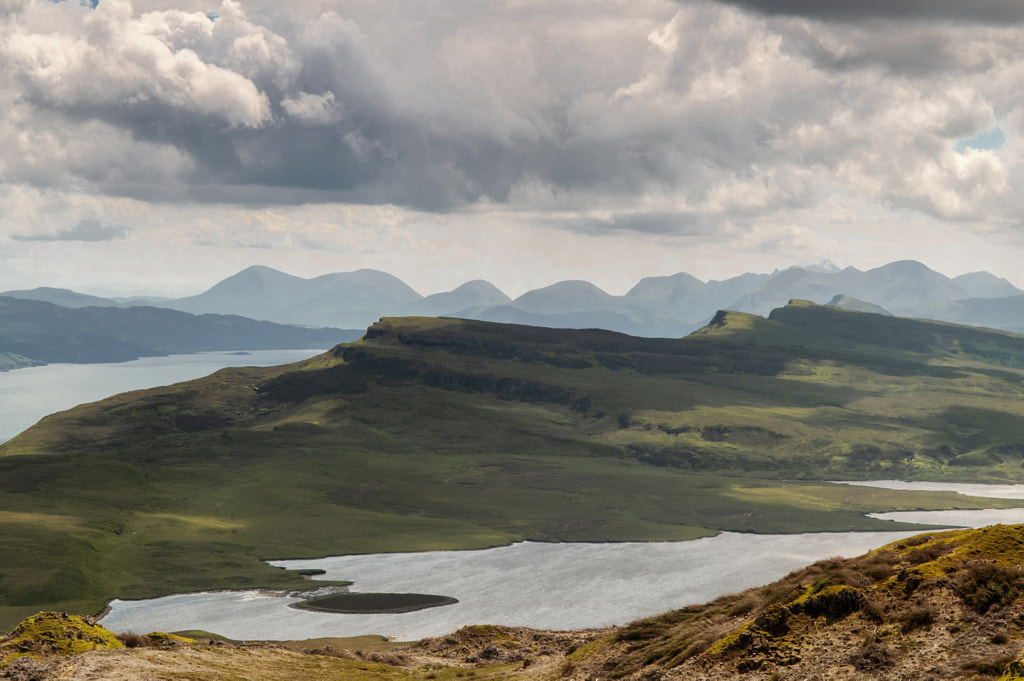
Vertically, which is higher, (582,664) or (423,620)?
(582,664)

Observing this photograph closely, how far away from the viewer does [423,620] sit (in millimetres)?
194625

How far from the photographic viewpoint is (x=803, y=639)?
133 feet

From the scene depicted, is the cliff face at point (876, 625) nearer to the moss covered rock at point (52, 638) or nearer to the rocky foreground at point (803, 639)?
the rocky foreground at point (803, 639)

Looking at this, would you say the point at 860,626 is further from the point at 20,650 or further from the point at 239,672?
the point at 20,650

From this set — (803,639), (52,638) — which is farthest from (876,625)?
(52,638)

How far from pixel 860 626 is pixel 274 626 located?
166 metres

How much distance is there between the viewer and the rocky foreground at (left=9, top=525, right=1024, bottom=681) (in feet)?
122

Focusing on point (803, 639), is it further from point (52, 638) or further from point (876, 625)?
point (52, 638)

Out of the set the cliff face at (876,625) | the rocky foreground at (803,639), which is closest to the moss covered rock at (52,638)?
the rocky foreground at (803,639)

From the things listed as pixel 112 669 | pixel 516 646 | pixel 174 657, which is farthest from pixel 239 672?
pixel 516 646

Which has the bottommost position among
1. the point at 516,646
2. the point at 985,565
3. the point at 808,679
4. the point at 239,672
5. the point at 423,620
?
the point at 423,620

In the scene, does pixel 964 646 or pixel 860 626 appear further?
pixel 860 626

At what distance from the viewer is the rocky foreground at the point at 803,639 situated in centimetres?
3706

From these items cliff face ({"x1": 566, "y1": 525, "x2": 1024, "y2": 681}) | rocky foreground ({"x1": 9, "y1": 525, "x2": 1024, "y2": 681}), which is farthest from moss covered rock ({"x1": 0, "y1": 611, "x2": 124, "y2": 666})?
cliff face ({"x1": 566, "y1": 525, "x2": 1024, "y2": 681})
